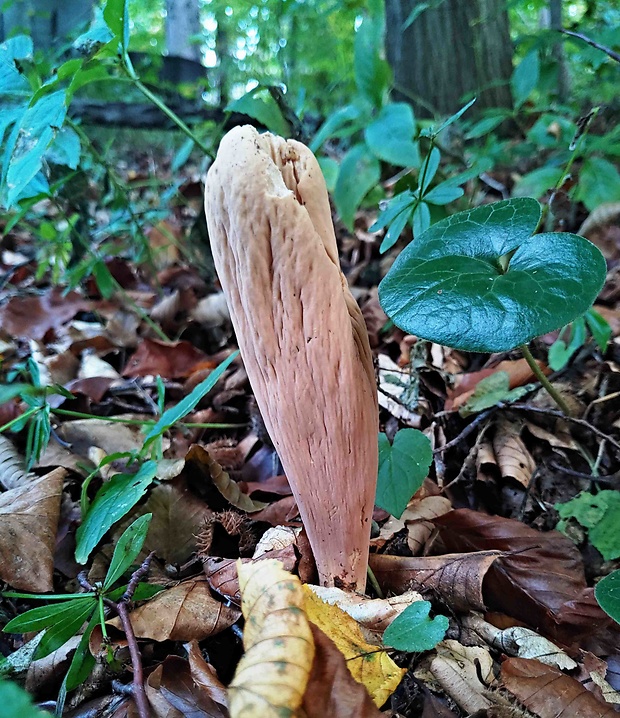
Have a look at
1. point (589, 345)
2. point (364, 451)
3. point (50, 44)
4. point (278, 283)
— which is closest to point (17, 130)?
point (278, 283)

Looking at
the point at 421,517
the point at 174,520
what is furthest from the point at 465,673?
the point at 174,520

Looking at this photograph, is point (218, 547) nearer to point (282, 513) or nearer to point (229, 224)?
point (282, 513)

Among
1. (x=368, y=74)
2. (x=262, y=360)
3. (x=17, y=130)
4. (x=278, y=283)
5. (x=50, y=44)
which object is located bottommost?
(x=262, y=360)

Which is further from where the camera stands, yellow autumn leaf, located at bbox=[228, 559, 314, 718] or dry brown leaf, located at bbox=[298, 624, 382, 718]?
dry brown leaf, located at bbox=[298, 624, 382, 718]

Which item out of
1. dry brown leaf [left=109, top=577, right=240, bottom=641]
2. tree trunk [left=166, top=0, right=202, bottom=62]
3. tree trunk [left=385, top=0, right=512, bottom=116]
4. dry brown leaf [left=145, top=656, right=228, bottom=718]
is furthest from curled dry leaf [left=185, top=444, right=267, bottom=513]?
tree trunk [left=166, top=0, right=202, bottom=62]

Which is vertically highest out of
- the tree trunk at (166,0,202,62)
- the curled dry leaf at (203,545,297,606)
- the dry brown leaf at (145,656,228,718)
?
the tree trunk at (166,0,202,62)

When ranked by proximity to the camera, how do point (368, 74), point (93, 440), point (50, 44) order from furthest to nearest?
point (50, 44), point (368, 74), point (93, 440)

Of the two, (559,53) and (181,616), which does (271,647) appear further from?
(559,53)

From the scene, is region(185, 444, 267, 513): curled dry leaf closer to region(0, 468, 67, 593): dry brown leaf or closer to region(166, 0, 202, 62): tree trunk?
region(0, 468, 67, 593): dry brown leaf
